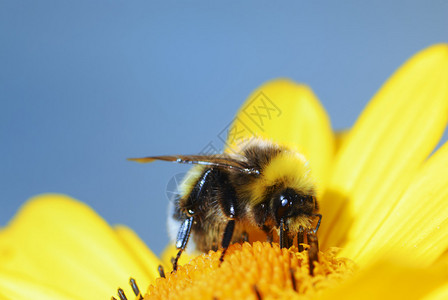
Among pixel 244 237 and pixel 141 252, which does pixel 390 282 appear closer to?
pixel 244 237

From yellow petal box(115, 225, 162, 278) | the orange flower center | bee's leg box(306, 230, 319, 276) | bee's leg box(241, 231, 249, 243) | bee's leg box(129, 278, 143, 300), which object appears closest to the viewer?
the orange flower center

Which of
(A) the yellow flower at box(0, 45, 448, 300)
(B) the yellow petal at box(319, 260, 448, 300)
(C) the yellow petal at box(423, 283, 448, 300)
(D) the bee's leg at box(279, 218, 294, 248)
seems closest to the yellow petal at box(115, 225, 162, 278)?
(A) the yellow flower at box(0, 45, 448, 300)

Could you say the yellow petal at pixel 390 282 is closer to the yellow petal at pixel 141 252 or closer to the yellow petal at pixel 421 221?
the yellow petal at pixel 421 221

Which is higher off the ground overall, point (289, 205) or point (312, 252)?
point (289, 205)

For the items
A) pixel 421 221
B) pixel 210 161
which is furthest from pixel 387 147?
pixel 210 161

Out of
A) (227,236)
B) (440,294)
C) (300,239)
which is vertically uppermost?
(227,236)

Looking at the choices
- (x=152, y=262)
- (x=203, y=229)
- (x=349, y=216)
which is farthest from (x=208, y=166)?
(x=152, y=262)

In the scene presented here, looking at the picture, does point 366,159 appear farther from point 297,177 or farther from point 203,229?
point 203,229

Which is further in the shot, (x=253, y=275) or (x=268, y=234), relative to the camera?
(x=268, y=234)

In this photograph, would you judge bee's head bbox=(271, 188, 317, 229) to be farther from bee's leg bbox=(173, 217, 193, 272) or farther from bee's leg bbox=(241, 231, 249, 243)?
bee's leg bbox=(173, 217, 193, 272)
